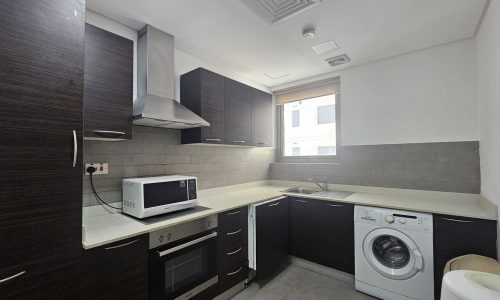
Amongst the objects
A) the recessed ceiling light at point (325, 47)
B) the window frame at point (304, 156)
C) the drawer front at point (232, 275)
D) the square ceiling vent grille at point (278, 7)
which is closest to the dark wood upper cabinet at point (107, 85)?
the square ceiling vent grille at point (278, 7)

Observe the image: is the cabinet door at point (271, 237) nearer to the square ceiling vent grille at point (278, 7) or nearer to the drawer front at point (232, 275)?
the drawer front at point (232, 275)

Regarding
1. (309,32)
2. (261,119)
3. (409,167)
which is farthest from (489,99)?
(261,119)

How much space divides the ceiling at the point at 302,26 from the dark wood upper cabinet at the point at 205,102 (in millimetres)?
350

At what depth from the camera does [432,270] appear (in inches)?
Answer: 76.6

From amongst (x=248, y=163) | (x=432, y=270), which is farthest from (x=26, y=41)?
(x=432, y=270)

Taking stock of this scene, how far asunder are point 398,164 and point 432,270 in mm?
1145

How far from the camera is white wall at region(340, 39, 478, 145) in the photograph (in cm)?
235

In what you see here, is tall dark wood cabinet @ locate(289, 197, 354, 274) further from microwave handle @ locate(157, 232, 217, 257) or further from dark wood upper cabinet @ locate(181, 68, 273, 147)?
microwave handle @ locate(157, 232, 217, 257)

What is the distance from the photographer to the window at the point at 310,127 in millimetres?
3348

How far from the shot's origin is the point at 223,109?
101 inches

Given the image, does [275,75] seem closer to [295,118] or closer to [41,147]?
[295,118]

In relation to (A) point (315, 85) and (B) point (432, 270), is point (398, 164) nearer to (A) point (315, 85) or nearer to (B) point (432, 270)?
(B) point (432, 270)

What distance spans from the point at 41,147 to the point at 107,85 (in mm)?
753

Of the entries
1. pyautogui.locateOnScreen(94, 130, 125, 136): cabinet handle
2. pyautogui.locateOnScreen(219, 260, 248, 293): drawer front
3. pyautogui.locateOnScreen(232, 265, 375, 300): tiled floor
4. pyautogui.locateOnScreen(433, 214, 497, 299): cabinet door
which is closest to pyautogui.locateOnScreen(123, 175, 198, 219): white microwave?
pyautogui.locateOnScreen(94, 130, 125, 136): cabinet handle
